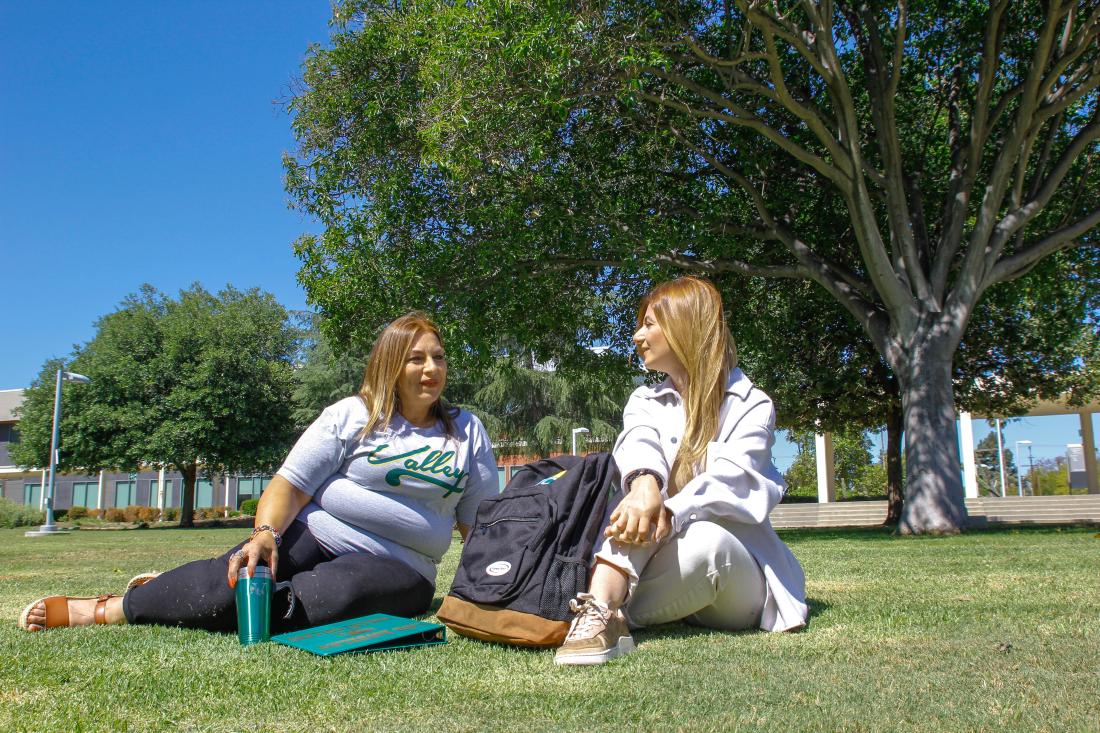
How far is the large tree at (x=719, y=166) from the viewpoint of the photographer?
446 inches

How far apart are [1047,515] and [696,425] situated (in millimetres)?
30293

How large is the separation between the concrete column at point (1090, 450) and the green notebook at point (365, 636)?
3561cm

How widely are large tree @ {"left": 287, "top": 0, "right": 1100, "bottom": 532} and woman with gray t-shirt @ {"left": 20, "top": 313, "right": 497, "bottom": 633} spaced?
728cm

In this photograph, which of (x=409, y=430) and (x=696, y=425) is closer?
(x=696, y=425)

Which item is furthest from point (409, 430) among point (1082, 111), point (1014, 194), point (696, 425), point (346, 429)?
point (1082, 111)

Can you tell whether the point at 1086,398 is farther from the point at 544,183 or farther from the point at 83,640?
the point at 83,640

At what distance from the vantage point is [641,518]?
2.94m

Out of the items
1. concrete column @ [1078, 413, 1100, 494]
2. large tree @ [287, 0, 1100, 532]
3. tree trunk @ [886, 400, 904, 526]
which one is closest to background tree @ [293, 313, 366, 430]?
tree trunk @ [886, 400, 904, 526]

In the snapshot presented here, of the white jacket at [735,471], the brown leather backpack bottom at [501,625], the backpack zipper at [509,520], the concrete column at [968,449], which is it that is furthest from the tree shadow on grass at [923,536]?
the concrete column at [968,449]

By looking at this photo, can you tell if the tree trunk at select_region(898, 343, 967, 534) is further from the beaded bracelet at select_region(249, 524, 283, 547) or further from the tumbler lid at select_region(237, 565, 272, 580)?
the tumbler lid at select_region(237, 565, 272, 580)

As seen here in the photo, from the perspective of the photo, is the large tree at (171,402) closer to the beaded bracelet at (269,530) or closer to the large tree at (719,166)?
the large tree at (719,166)

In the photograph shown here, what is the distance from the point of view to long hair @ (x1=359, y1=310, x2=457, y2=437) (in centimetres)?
401

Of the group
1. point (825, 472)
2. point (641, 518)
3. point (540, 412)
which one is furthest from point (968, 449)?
point (641, 518)

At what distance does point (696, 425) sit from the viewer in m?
3.36
